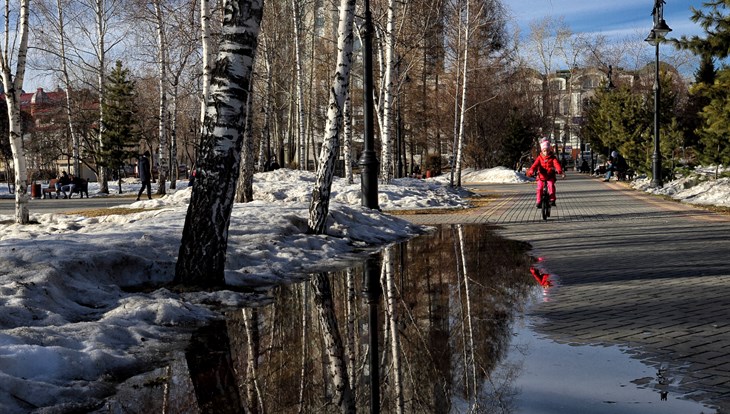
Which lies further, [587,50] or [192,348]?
[587,50]

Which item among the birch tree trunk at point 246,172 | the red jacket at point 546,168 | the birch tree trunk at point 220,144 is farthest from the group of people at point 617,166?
the birch tree trunk at point 220,144

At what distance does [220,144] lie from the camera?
8.09 metres

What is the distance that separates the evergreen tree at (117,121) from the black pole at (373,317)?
39156 millimetres

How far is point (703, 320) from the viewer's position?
6.27 m

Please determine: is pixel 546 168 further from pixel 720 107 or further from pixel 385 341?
pixel 385 341

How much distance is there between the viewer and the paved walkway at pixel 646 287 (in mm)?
5270

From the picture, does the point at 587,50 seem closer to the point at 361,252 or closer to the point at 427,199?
the point at 427,199

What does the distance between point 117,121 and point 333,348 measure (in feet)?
149

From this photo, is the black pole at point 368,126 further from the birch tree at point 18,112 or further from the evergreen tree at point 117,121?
the evergreen tree at point 117,121

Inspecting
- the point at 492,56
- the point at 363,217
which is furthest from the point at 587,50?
the point at 363,217

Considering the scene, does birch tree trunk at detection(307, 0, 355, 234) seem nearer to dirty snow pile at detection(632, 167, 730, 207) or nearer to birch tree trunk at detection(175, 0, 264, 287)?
birch tree trunk at detection(175, 0, 264, 287)

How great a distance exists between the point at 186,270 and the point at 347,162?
69.5 ft

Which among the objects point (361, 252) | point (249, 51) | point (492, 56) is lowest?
point (361, 252)

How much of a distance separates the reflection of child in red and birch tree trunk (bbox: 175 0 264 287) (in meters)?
3.63
